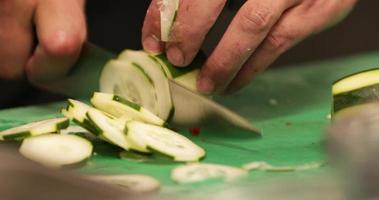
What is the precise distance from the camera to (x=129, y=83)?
135 centimetres

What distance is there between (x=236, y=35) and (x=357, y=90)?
25cm

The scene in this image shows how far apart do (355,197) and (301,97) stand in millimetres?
1014

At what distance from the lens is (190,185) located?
0.98 metres

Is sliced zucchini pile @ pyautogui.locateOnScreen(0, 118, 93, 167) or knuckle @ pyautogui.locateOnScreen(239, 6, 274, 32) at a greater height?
knuckle @ pyautogui.locateOnScreen(239, 6, 274, 32)

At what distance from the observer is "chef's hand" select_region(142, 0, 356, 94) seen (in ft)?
4.18

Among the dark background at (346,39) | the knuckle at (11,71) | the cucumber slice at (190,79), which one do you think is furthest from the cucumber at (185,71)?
the dark background at (346,39)

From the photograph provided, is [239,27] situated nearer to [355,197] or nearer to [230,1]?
[230,1]

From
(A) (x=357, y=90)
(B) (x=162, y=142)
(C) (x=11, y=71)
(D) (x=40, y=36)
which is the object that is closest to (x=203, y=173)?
(B) (x=162, y=142)

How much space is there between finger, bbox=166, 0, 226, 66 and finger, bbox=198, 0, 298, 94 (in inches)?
1.6

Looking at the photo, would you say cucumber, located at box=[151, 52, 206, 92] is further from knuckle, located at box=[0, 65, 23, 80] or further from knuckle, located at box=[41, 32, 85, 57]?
knuckle, located at box=[0, 65, 23, 80]

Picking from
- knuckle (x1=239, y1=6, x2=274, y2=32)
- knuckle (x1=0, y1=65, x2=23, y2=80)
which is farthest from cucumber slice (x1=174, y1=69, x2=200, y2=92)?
knuckle (x1=0, y1=65, x2=23, y2=80)

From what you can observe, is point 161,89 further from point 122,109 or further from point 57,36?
point 57,36

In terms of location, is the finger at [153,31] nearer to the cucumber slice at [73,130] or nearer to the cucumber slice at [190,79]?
the cucumber slice at [190,79]

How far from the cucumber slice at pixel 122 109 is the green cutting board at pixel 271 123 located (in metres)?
0.06
